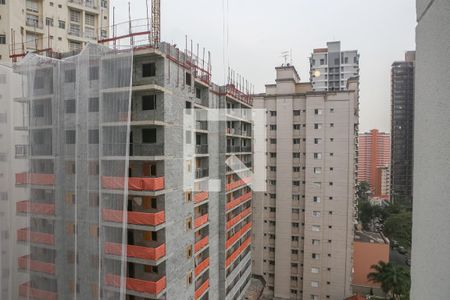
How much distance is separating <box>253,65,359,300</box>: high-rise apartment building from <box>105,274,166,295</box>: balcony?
25.7 feet

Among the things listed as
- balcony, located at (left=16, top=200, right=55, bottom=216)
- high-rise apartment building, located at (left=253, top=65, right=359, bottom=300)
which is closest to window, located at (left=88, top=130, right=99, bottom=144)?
balcony, located at (left=16, top=200, right=55, bottom=216)

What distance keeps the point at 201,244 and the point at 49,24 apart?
1053 centimetres

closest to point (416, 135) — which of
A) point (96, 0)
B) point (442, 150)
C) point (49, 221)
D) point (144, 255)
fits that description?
point (442, 150)

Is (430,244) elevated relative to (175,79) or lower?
lower

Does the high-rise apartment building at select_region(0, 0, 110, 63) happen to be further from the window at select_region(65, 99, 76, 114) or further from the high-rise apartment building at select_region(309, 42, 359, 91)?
the high-rise apartment building at select_region(309, 42, 359, 91)

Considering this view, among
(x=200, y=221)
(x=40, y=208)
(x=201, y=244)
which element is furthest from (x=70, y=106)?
(x=201, y=244)

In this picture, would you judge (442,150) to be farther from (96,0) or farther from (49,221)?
(96,0)

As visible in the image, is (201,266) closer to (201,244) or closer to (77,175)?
(201,244)

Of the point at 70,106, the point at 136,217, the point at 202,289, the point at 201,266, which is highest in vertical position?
the point at 70,106

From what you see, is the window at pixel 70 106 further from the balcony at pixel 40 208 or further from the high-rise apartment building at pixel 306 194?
the high-rise apartment building at pixel 306 194

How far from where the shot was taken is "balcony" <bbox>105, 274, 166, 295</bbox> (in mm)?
5238

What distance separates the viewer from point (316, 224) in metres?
12.0

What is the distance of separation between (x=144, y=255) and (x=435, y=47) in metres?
5.61

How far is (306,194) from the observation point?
1207 centimetres
